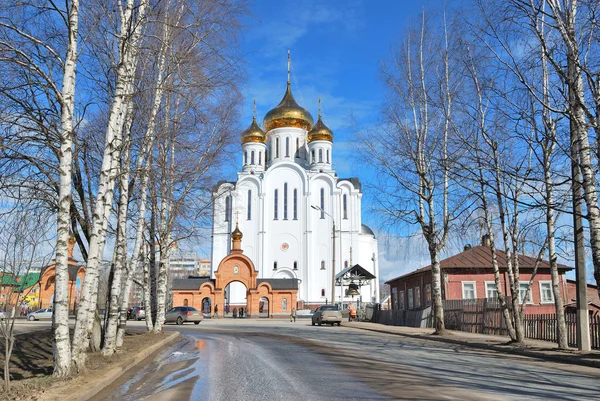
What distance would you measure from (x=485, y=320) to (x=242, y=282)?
38.0 meters

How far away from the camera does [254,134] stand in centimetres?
7256

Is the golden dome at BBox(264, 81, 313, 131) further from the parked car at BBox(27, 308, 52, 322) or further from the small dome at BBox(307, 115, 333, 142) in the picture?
the parked car at BBox(27, 308, 52, 322)

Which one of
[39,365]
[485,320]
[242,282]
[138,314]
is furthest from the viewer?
[242,282]

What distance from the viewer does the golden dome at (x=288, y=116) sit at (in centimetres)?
7212

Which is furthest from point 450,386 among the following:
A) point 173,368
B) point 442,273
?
point 442,273

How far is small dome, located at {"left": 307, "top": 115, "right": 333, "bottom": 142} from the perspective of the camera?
71850 millimetres

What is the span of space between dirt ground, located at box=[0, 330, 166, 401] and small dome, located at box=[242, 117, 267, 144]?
181 ft

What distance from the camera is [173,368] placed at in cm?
1113

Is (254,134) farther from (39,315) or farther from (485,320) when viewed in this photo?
(485,320)

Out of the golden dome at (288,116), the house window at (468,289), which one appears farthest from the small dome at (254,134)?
the house window at (468,289)

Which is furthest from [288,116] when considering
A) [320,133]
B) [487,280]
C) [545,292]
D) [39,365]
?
[39,365]

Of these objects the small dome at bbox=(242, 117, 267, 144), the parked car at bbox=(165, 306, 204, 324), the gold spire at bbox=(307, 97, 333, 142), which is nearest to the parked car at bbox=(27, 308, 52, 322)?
the parked car at bbox=(165, 306, 204, 324)

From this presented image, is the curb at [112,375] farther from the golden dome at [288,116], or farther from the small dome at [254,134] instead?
the golden dome at [288,116]

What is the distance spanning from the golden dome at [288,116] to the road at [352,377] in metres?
59.9
